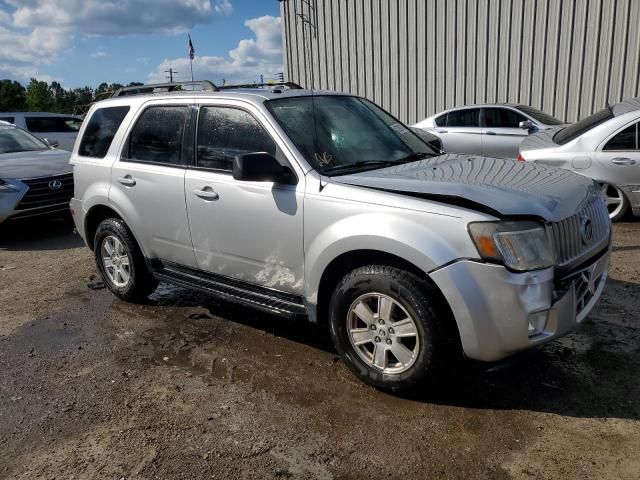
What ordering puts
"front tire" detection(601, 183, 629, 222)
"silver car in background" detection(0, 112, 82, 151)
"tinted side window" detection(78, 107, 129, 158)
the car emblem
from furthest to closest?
"silver car in background" detection(0, 112, 82, 151)
"front tire" detection(601, 183, 629, 222)
"tinted side window" detection(78, 107, 129, 158)
the car emblem

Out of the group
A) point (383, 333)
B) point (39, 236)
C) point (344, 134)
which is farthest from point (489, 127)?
point (383, 333)

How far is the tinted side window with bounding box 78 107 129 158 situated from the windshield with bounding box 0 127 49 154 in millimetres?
4491

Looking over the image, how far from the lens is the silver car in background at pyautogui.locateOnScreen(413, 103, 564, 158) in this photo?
1031 centimetres

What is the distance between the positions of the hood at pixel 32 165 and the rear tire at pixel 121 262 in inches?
140

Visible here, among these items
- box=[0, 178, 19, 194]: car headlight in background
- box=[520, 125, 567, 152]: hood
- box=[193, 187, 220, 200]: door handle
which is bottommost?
box=[0, 178, 19, 194]: car headlight in background

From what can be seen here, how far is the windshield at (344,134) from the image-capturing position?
370cm

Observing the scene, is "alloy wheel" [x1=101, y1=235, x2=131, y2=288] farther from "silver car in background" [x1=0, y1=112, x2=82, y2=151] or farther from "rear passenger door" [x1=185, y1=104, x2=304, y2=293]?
"silver car in background" [x1=0, y1=112, x2=82, y2=151]

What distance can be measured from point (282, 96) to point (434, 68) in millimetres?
10833

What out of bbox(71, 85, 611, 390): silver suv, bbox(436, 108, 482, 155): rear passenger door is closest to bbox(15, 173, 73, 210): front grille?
bbox(71, 85, 611, 390): silver suv

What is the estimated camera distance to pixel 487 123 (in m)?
10.7

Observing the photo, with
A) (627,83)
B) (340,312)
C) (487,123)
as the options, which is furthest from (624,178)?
(627,83)

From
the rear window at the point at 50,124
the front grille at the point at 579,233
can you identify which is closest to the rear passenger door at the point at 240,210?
the front grille at the point at 579,233

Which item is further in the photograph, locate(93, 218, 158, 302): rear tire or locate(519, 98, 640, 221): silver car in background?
locate(519, 98, 640, 221): silver car in background

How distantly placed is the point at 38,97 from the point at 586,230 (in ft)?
Answer: 224
